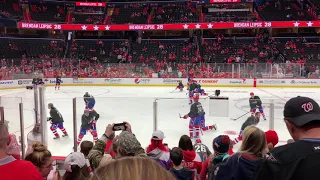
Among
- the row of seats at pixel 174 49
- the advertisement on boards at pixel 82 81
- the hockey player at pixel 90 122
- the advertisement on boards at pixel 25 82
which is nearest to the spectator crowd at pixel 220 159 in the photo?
the hockey player at pixel 90 122

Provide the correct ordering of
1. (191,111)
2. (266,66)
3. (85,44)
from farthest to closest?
(85,44), (266,66), (191,111)

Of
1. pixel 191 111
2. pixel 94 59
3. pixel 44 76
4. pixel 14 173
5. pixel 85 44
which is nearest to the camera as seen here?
pixel 14 173

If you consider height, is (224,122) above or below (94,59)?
below

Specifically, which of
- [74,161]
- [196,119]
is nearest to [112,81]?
[196,119]

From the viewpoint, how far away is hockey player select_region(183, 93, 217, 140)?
23.7ft

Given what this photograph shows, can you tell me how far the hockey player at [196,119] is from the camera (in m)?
7.22

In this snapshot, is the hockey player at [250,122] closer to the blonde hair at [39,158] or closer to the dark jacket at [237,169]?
the dark jacket at [237,169]

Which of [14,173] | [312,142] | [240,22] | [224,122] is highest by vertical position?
[240,22]

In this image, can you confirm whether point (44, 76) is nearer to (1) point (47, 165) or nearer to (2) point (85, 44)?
(2) point (85, 44)

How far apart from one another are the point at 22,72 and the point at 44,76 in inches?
63.9

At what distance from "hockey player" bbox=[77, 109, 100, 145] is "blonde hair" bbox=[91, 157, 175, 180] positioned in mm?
5837

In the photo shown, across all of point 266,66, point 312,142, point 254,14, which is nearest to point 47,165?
point 312,142

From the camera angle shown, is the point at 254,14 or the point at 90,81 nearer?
the point at 90,81

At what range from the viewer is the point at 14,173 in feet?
5.90
